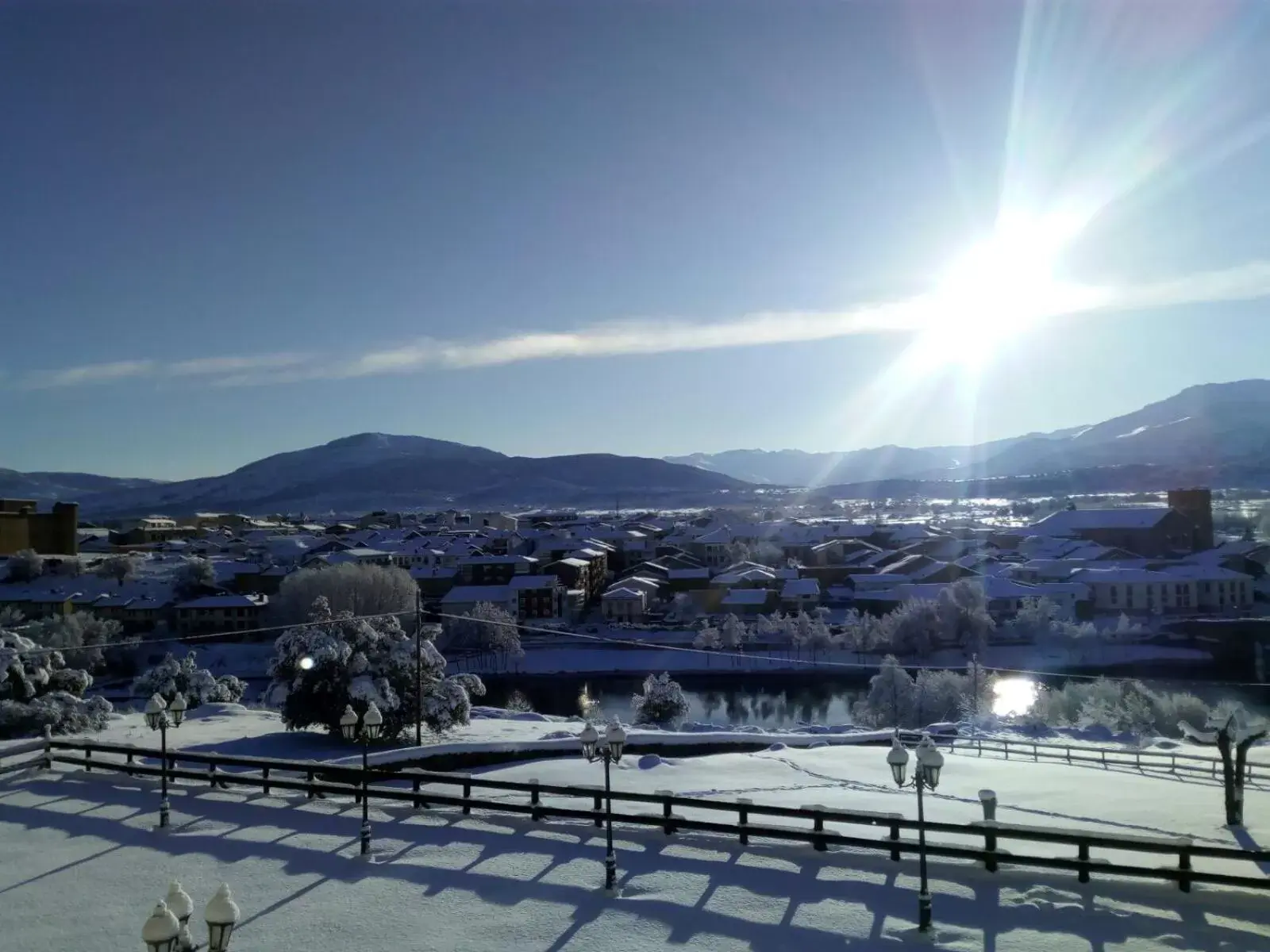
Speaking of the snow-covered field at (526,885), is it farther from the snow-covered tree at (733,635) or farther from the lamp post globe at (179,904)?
the snow-covered tree at (733,635)

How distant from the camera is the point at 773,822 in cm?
1115

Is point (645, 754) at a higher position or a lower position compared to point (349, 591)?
lower

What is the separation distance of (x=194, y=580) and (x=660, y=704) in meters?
38.7

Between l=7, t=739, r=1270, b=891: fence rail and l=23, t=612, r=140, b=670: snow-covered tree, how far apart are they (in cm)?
3151

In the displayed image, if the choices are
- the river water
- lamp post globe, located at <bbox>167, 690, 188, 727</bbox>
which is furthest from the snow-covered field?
the river water

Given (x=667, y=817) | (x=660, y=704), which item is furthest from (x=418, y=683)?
(x=660, y=704)

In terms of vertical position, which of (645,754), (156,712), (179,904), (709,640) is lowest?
(709,640)

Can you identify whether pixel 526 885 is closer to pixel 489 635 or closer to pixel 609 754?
pixel 609 754

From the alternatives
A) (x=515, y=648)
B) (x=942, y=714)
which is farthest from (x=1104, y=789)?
(x=515, y=648)

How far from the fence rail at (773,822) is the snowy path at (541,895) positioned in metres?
0.16

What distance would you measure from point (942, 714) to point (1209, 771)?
17.3 meters

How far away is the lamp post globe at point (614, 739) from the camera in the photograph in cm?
892

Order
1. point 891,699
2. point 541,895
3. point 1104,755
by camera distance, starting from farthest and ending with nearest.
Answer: point 891,699
point 1104,755
point 541,895

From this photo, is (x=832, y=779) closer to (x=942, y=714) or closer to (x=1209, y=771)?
(x=1209, y=771)
